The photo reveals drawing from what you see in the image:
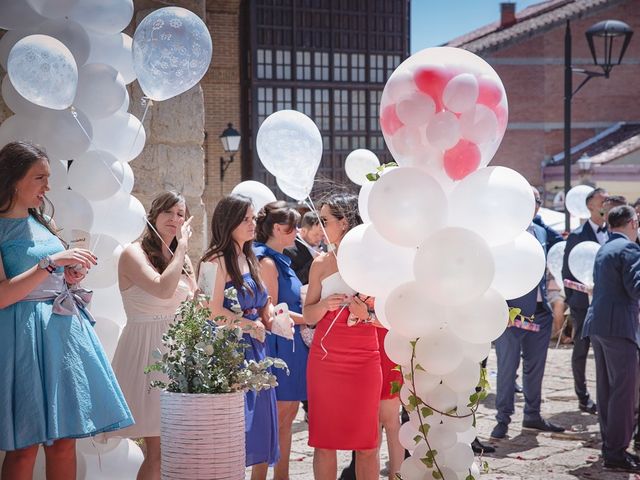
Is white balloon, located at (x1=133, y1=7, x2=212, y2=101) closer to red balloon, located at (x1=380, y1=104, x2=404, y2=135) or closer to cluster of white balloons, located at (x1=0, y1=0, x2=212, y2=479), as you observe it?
cluster of white balloons, located at (x1=0, y1=0, x2=212, y2=479)

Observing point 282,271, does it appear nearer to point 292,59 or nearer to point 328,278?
point 328,278

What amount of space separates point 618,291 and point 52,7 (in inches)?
161

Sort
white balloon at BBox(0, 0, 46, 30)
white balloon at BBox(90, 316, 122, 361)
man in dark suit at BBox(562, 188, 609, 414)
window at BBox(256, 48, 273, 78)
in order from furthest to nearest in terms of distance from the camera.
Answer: window at BBox(256, 48, 273, 78), man in dark suit at BBox(562, 188, 609, 414), white balloon at BBox(90, 316, 122, 361), white balloon at BBox(0, 0, 46, 30)

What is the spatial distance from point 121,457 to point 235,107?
1366 centimetres

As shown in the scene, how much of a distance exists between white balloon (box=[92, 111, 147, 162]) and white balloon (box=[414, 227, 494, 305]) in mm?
2307

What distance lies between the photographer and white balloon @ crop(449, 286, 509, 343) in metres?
3.91

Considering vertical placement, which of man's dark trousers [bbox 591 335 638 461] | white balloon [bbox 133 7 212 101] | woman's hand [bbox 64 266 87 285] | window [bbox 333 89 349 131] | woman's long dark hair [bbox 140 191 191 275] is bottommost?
man's dark trousers [bbox 591 335 638 461]

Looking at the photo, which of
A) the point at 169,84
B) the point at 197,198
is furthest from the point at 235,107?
the point at 169,84

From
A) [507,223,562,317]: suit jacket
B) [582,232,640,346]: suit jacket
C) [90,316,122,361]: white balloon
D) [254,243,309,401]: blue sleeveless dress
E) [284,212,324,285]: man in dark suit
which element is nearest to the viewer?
[90,316,122,361]: white balloon

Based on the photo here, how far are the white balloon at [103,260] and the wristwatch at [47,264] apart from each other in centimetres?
113

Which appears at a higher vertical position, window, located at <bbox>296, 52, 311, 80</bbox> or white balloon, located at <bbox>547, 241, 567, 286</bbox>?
window, located at <bbox>296, 52, 311, 80</bbox>

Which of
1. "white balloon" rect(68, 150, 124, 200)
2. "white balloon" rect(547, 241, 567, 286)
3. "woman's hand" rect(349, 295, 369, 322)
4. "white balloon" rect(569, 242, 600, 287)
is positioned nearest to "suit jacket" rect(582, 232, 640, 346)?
"white balloon" rect(569, 242, 600, 287)

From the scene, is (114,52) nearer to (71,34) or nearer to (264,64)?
(71,34)

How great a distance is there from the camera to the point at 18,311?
161 inches
